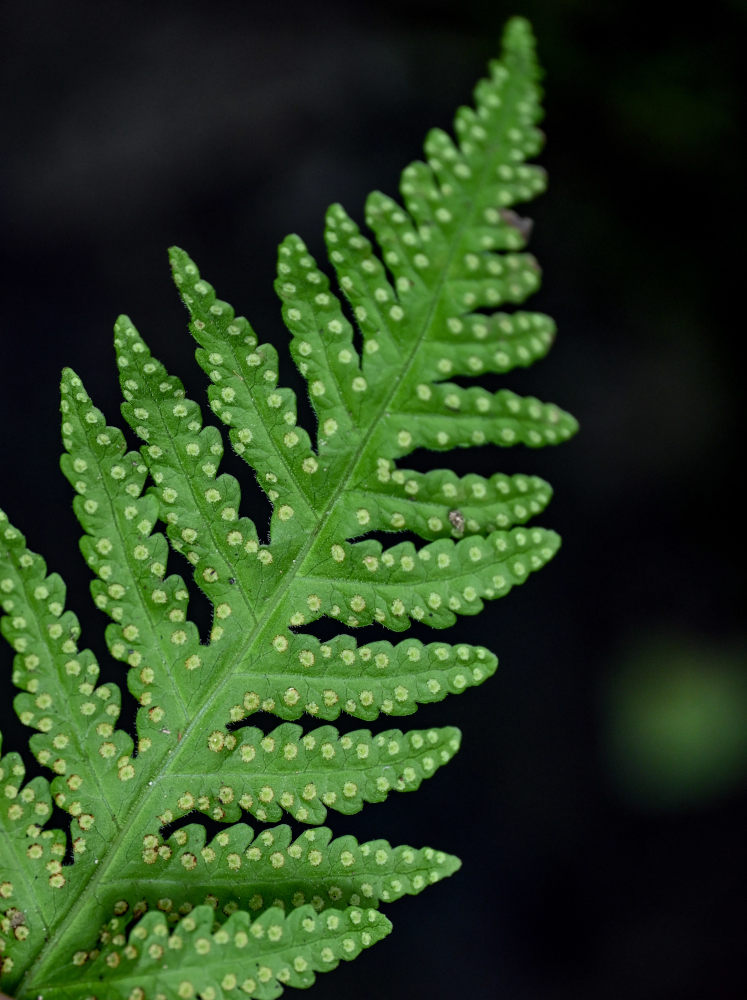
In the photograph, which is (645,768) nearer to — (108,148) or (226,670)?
(226,670)

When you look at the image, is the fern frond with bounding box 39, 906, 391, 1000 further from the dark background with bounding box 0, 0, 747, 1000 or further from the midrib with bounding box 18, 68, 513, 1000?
the dark background with bounding box 0, 0, 747, 1000

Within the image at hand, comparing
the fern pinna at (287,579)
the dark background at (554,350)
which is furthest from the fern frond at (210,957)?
the dark background at (554,350)

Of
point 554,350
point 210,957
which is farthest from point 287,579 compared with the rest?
point 554,350

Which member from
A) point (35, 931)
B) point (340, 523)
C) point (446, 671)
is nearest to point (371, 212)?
point (340, 523)

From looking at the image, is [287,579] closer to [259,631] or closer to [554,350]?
[259,631]

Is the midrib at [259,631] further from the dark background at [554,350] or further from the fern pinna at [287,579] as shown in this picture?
the dark background at [554,350]

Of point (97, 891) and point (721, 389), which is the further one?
point (721, 389)
